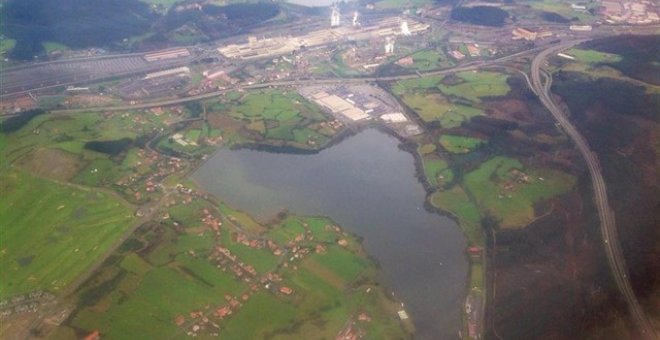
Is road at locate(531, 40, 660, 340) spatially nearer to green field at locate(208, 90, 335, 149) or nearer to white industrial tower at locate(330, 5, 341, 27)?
green field at locate(208, 90, 335, 149)

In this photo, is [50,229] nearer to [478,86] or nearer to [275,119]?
[275,119]

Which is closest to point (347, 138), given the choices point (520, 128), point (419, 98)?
point (419, 98)

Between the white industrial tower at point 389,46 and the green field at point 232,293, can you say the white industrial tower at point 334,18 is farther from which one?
the green field at point 232,293

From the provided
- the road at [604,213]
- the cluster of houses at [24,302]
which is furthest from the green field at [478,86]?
the cluster of houses at [24,302]

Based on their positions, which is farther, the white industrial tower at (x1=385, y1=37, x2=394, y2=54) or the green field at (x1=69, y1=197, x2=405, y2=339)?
the white industrial tower at (x1=385, y1=37, x2=394, y2=54)

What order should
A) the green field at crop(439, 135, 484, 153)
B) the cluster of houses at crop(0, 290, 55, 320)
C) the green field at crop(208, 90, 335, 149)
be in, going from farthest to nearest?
1. the green field at crop(208, 90, 335, 149)
2. the green field at crop(439, 135, 484, 153)
3. the cluster of houses at crop(0, 290, 55, 320)

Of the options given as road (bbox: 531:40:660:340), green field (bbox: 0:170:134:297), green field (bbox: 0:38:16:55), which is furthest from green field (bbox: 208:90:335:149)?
green field (bbox: 0:38:16:55)

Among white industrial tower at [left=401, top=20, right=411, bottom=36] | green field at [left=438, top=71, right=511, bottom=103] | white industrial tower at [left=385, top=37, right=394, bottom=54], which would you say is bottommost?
green field at [left=438, top=71, right=511, bottom=103]

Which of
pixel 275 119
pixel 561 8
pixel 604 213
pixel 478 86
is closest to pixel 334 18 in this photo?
pixel 478 86
